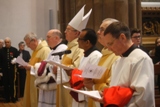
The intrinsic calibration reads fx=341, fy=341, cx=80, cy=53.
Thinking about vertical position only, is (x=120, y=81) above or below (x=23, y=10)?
below

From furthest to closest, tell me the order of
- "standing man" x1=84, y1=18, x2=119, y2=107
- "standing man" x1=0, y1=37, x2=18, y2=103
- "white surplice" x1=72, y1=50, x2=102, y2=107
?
"standing man" x1=0, y1=37, x2=18, y2=103 → "white surplice" x1=72, y1=50, x2=102, y2=107 → "standing man" x1=84, y1=18, x2=119, y2=107

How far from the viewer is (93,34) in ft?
12.1

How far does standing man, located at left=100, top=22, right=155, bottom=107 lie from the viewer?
90.4 inches

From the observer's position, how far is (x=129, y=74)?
2.38m

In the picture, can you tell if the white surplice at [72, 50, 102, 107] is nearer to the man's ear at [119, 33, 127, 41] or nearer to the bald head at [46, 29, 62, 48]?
the man's ear at [119, 33, 127, 41]

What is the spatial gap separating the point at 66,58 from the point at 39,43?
4.77ft

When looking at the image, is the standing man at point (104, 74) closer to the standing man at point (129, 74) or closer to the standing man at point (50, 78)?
the standing man at point (129, 74)

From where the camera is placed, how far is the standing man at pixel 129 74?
7.54ft

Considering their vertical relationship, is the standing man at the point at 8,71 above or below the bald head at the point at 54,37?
below

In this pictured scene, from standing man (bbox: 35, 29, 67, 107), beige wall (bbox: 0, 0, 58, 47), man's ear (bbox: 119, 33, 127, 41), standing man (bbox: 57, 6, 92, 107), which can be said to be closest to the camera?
man's ear (bbox: 119, 33, 127, 41)

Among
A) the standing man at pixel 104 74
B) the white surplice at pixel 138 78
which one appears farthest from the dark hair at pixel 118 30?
the standing man at pixel 104 74

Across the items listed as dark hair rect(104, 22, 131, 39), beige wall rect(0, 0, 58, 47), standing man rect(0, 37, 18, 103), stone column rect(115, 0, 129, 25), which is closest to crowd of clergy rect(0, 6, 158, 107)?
dark hair rect(104, 22, 131, 39)

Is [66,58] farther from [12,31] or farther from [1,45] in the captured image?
[12,31]

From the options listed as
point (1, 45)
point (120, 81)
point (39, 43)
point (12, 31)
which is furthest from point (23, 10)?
point (120, 81)
